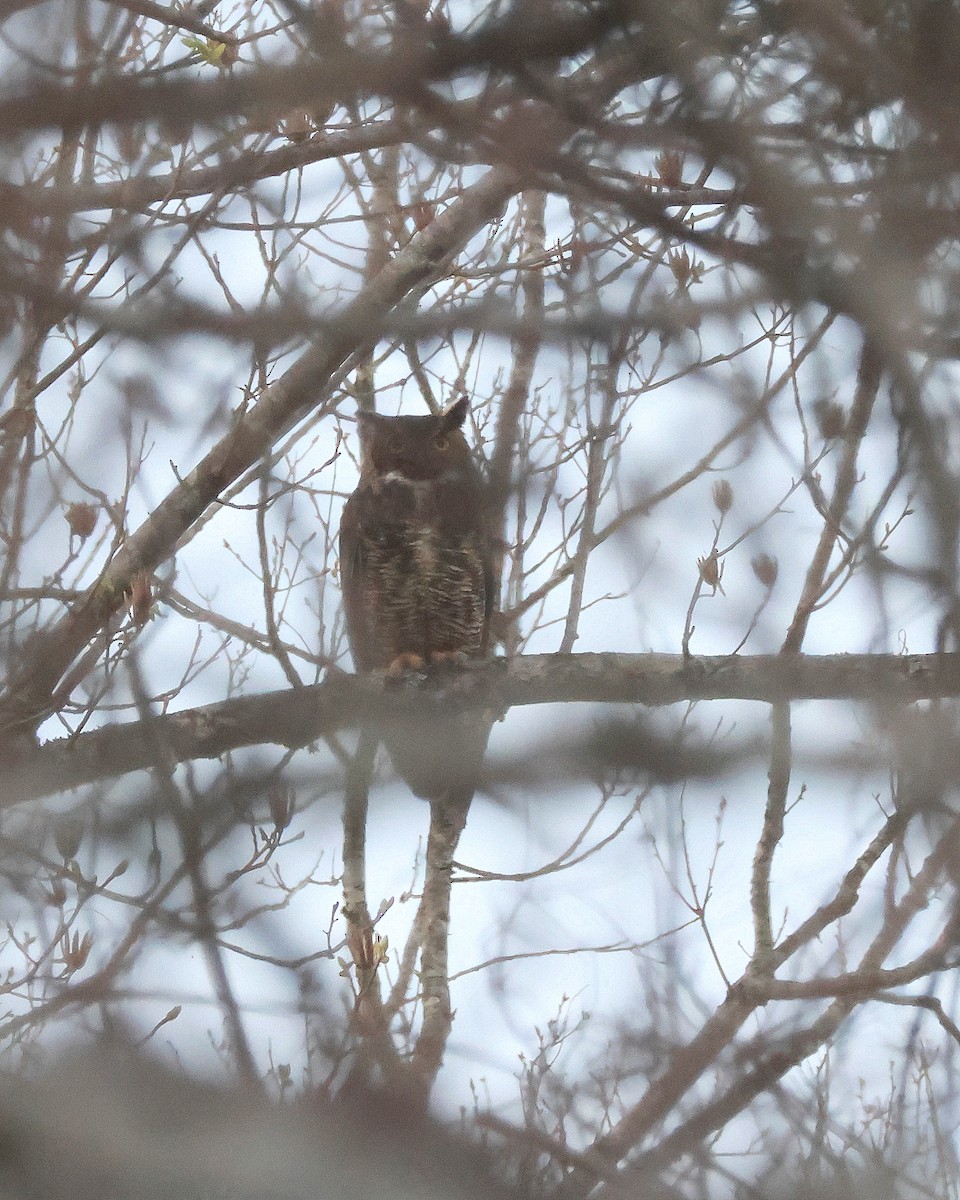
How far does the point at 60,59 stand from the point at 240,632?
3.15 meters

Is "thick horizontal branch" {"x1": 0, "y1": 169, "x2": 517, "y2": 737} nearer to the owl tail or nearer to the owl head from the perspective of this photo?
the owl head

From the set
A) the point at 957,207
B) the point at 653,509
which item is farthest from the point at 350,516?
the point at 957,207

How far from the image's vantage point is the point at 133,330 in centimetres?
130

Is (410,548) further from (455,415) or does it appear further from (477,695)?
(477,695)

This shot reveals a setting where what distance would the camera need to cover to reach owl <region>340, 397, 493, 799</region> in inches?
193

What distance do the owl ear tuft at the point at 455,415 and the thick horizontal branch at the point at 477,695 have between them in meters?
1.00

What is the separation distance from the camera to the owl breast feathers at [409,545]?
16.1ft

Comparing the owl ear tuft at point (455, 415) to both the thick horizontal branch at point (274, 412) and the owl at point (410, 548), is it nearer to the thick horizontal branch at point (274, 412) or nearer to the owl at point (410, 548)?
the owl at point (410, 548)

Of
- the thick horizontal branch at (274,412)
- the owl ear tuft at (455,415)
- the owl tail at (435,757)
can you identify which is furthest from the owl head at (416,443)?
the owl tail at (435,757)

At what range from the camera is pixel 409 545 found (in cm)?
494

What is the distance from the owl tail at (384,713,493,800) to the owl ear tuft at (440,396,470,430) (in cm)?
332

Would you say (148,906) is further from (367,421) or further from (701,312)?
(367,421)

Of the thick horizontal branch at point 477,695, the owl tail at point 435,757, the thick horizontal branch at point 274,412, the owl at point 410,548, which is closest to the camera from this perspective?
the owl tail at point 435,757

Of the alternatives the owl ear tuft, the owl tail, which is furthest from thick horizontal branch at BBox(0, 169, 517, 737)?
the owl tail
